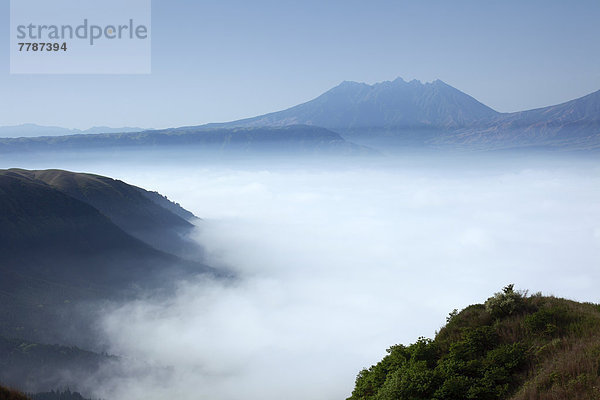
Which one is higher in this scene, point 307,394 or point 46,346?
point 46,346

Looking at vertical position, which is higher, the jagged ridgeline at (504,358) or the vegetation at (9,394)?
the jagged ridgeline at (504,358)

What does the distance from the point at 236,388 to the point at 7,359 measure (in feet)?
323

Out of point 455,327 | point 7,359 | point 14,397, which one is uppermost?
point 455,327

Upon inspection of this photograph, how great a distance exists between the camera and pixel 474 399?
15430mm

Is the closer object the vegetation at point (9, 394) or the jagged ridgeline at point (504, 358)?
the jagged ridgeline at point (504, 358)

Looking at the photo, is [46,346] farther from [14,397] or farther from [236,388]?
[14,397]

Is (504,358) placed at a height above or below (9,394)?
above

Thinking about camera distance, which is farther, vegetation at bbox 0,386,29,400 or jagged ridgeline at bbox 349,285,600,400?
vegetation at bbox 0,386,29,400

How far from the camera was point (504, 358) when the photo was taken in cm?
1664

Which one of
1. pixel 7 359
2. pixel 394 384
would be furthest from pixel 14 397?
pixel 7 359

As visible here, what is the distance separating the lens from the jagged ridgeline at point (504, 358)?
1427 cm

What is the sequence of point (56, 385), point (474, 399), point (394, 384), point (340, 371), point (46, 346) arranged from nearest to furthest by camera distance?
point (474, 399) → point (394, 384) → point (56, 385) → point (46, 346) → point (340, 371)

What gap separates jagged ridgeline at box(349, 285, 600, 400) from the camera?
14266 mm

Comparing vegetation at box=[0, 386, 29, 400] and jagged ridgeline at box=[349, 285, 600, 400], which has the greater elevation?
jagged ridgeline at box=[349, 285, 600, 400]
